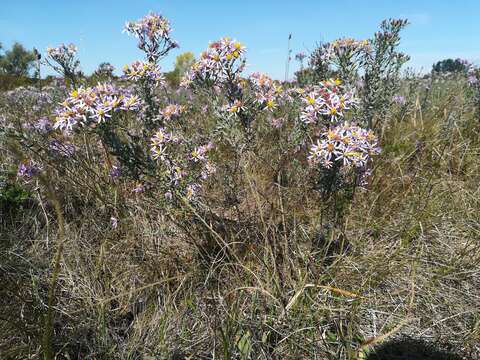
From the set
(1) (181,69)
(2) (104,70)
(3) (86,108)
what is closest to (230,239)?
(3) (86,108)

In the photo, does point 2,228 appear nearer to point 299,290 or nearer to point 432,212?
point 299,290

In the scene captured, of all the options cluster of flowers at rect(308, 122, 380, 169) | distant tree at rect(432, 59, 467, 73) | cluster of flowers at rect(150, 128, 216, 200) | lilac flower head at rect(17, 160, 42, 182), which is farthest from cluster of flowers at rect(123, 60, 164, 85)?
distant tree at rect(432, 59, 467, 73)

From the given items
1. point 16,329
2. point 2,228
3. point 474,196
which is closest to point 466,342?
point 474,196

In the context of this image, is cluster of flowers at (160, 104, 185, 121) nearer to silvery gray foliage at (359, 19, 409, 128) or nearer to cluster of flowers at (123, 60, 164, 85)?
cluster of flowers at (123, 60, 164, 85)

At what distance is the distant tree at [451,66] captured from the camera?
259 inches

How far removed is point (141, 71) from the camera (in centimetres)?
262

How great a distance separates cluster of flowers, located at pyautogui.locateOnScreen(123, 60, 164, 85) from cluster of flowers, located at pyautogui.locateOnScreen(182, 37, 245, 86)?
1.03 ft

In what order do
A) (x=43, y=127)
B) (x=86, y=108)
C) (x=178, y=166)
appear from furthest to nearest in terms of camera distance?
(x=43, y=127), (x=178, y=166), (x=86, y=108)

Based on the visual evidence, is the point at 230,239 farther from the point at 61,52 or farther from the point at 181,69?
the point at 181,69

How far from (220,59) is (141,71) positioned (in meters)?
0.58

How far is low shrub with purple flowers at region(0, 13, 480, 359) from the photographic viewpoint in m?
1.70

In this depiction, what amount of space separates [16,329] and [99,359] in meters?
0.41

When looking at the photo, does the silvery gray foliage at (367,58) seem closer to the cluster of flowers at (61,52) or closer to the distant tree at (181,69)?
the cluster of flowers at (61,52)

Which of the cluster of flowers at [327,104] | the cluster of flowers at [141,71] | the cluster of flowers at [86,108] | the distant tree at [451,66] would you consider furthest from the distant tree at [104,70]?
the distant tree at [451,66]
